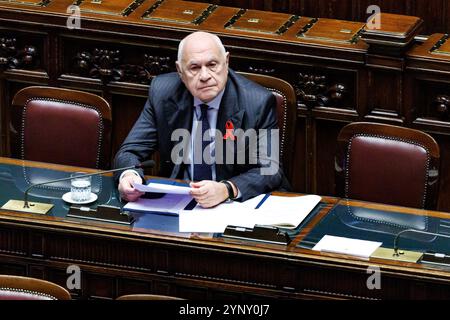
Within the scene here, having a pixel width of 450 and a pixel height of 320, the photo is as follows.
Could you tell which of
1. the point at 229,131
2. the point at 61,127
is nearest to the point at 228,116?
the point at 229,131

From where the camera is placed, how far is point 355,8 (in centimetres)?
822

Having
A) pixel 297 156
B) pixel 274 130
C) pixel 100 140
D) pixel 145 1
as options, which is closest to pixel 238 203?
pixel 274 130

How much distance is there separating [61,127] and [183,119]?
663 millimetres

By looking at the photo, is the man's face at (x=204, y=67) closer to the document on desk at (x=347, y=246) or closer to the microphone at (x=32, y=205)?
the microphone at (x=32, y=205)

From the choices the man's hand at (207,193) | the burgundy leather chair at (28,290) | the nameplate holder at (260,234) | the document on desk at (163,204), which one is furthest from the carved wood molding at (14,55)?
the burgundy leather chair at (28,290)

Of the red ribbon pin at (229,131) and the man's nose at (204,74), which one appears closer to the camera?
the man's nose at (204,74)

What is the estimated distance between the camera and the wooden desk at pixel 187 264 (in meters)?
5.83

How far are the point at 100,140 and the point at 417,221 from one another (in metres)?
1.63

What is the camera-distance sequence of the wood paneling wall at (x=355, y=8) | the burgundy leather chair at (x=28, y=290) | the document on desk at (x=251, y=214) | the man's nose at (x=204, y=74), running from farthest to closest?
the wood paneling wall at (x=355, y=8) → the man's nose at (x=204, y=74) → the document on desk at (x=251, y=214) → the burgundy leather chair at (x=28, y=290)

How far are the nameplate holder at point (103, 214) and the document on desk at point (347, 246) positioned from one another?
2.77 feet

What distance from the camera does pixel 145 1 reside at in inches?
326

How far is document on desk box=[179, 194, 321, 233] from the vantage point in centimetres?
616

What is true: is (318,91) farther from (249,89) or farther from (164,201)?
(164,201)
